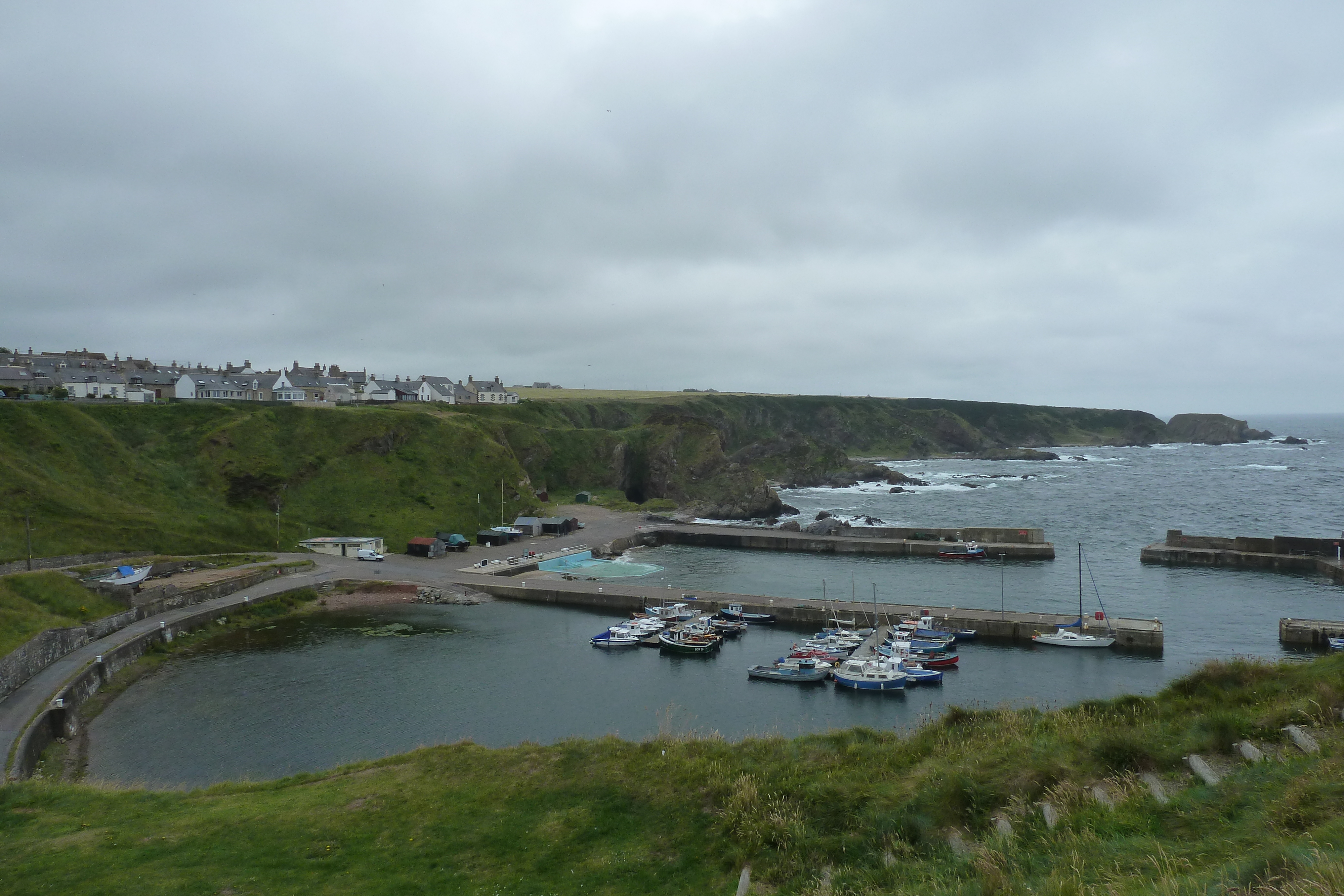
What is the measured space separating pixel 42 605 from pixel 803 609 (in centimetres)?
4373

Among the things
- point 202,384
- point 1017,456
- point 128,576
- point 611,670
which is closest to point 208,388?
point 202,384

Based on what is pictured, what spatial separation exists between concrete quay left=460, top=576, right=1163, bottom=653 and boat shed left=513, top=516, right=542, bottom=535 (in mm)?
16622

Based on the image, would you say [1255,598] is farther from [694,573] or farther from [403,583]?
[403,583]

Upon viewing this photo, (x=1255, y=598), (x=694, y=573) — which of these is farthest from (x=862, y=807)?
(x=1255, y=598)

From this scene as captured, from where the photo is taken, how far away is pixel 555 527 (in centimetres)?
7844

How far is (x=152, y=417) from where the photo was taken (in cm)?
7706

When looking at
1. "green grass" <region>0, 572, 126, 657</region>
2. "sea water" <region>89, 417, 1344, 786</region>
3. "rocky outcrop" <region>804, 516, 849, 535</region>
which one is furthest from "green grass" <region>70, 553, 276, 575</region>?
"rocky outcrop" <region>804, 516, 849, 535</region>

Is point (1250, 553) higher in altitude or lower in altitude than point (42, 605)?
lower

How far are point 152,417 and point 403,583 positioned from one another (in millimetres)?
40003

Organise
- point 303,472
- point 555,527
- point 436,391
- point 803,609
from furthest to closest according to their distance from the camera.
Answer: point 436,391 < point 555,527 < point 303,472 < point 803,609

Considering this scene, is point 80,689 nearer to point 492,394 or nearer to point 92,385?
→ point 92,385

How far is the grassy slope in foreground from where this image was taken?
926 centimetres

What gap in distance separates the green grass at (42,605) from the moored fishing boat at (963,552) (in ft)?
214

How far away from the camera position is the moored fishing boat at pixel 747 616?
2035 inches
